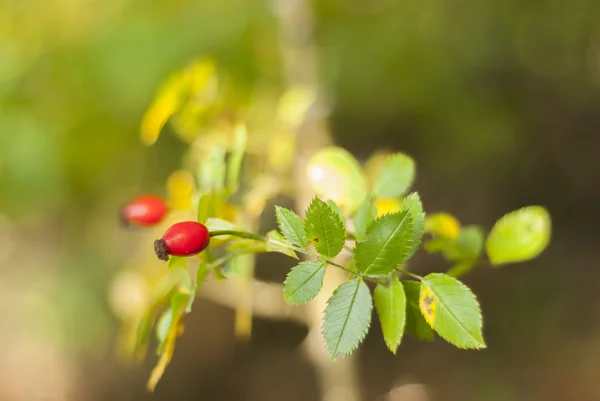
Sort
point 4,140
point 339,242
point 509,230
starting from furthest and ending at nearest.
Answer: point 4,140 → point 509,230 → point 339,242

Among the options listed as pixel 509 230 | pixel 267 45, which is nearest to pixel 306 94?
pixel 509 230

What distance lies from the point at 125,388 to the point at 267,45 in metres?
1.34

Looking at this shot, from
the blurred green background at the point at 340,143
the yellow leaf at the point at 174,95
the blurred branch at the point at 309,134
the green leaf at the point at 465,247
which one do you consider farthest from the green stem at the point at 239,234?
the blurred green background at the point at 340,143

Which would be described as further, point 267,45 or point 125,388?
point 125,388

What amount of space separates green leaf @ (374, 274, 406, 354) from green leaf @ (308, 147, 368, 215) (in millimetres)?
200

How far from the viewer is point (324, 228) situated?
1.51ft

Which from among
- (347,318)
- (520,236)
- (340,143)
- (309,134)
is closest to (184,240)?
(347,318)

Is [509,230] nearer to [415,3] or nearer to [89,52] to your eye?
[89,52]

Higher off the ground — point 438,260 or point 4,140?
point 4,140

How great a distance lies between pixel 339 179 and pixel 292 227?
22 cm

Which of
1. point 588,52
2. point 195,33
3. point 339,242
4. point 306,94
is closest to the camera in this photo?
point 339,242

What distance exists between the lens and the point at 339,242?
47cm

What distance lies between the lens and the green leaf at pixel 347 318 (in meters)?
0.44

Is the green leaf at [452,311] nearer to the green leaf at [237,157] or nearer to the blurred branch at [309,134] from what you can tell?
the green leaf at [237,157]
